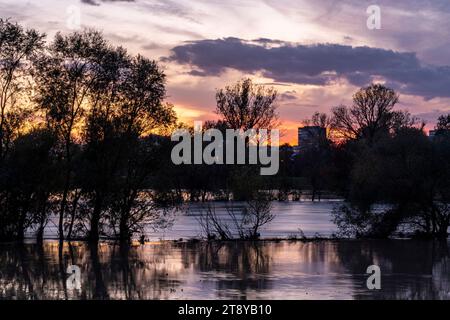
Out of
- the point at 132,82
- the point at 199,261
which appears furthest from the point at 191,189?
the point at 199,261

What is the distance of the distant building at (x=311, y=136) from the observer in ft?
438

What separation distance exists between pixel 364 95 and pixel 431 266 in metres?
77.1

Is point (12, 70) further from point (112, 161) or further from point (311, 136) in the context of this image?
point (311, 136)

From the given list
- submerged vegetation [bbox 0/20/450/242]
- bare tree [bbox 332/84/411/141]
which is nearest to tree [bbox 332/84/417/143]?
bare tree [bbox 332/84/411/141]

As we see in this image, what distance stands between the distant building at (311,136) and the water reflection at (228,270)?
90858mm

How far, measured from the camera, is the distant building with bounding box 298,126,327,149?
438ft

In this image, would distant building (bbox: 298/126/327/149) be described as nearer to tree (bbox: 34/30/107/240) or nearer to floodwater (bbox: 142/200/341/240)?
floodwater (bbox: 142/200/341/240)

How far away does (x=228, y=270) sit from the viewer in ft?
99.2

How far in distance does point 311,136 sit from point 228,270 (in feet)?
358

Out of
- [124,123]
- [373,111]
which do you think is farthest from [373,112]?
[124,123]

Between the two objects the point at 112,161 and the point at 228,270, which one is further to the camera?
the point at 112,161

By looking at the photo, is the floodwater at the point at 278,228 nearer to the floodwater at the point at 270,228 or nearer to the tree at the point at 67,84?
the floodwater at the point at 270,228

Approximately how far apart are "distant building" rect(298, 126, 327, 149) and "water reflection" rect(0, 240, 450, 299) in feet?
298
